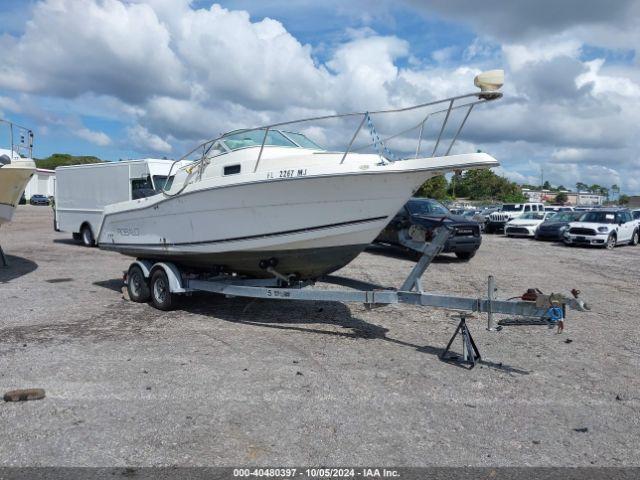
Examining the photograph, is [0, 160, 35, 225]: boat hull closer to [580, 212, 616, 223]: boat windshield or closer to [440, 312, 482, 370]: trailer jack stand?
[440, 312, 482, 370]: trailer jack stand

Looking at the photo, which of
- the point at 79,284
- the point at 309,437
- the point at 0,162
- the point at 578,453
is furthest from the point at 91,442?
the point at 0,162

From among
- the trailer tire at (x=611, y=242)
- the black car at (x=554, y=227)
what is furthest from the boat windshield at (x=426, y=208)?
the black car at (x=554, y=227)

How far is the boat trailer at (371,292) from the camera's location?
18.0ft

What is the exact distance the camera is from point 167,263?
806 cm

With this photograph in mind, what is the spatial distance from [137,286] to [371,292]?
13.9ft

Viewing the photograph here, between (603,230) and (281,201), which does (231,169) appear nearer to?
(281,201)

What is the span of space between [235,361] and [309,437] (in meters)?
1.90

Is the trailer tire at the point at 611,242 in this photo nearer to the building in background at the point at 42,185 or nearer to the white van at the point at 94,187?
the white van at the point at 94,187

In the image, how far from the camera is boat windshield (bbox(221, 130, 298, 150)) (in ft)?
23.9

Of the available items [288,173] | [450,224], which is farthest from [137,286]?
[450,224]

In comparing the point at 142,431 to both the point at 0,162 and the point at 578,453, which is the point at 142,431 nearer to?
the point at 578,453

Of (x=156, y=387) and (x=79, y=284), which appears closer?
(x=156, y=387)

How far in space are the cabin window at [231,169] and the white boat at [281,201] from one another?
14 millimetres

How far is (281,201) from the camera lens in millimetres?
6613
